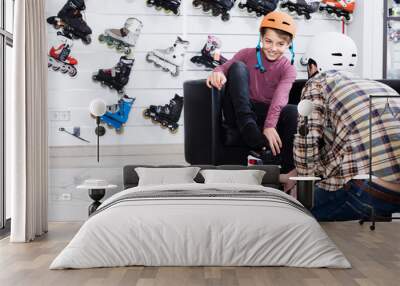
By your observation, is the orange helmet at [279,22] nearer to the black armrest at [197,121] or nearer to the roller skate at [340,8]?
the roller skate at [340,8]

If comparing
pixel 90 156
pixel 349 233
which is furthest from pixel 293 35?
pixel 90 156

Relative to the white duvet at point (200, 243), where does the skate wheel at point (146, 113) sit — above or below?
above

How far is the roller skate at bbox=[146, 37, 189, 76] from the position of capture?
632 centimetres

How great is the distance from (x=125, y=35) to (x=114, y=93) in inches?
26.6

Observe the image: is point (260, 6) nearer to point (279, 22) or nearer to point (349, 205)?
point (279, 22)

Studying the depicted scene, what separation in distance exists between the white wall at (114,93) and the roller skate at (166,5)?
0.07 m

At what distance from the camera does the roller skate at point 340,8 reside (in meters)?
6.35

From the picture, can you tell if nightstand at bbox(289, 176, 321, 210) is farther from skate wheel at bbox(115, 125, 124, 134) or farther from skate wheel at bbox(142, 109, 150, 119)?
skate wheel at bbox(115, 125, 124, 134)

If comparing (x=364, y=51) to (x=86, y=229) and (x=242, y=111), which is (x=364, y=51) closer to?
(x=242, y=111)

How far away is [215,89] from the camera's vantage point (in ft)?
20.1

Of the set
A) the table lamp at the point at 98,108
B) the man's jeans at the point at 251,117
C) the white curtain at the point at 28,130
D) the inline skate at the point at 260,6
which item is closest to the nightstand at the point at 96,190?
the white curtain at the point at 28,130

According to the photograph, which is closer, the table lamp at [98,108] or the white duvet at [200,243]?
the white duvet at [200,243]

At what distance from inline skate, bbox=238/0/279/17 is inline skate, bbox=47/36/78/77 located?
2.03 meters

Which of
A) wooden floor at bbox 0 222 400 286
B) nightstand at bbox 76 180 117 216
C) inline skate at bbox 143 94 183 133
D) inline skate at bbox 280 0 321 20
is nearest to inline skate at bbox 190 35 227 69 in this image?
inline skate at bbox 143 94 183 133
